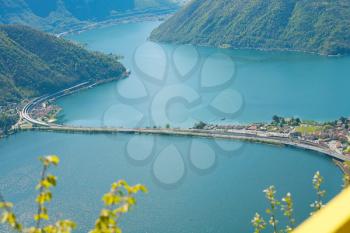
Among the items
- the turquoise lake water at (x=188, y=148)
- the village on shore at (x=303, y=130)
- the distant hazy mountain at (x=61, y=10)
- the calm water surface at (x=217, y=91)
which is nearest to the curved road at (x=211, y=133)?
the village on shore at (x=303, y=130)

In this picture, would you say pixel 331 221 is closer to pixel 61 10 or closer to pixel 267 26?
pixel 267 26

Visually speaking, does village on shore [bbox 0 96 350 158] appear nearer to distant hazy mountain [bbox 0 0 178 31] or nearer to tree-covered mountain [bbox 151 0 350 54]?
tree-covered mountain [bbox 151 0 350 54]

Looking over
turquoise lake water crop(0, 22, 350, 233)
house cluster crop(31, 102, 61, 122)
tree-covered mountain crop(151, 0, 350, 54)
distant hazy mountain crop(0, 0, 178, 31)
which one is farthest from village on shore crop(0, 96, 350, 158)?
distant hazy mountain crop(0, 0, 178, 31)

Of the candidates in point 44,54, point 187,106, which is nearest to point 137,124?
point 187,106

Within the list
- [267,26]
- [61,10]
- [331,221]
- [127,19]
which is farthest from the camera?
[61,10]

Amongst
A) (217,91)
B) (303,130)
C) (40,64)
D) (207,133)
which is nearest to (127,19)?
(40,64)
